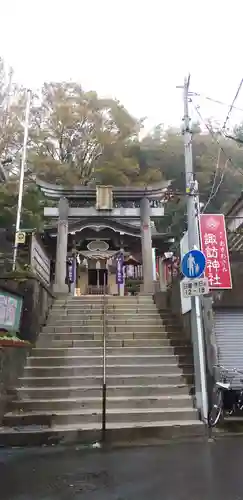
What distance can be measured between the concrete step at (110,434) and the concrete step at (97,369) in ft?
6.49

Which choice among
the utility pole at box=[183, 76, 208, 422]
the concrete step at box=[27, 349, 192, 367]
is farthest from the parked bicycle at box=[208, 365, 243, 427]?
the concrete step at box=[27, 349, 192, 367]

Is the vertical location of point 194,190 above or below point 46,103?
below

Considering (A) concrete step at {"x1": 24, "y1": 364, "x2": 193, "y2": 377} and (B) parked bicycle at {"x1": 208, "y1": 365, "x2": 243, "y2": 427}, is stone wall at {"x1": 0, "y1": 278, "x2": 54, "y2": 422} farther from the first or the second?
(B) parked bicycle at {"x1": 208, "y1": 365, "x2": 243, "y2": 427}

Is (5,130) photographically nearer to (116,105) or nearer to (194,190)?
(116,105)

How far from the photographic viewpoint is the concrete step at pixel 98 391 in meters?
8.89

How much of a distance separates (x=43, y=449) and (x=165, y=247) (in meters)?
19.8

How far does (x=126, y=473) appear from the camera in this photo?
16.9ft

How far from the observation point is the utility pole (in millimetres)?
8508

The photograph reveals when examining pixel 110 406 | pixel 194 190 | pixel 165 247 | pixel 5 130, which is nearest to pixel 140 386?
pixel 110 406

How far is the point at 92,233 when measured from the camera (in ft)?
72.0

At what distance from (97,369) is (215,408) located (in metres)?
2.95

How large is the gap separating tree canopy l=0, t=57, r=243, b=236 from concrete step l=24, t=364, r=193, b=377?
63.2 ft

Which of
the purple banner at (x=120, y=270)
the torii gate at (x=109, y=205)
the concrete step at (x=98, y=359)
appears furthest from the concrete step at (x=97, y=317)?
the purple banner at (x=120, y=270)

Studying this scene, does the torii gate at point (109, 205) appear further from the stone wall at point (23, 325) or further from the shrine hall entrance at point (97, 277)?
the shrine hall entrance at point (97, 277)
